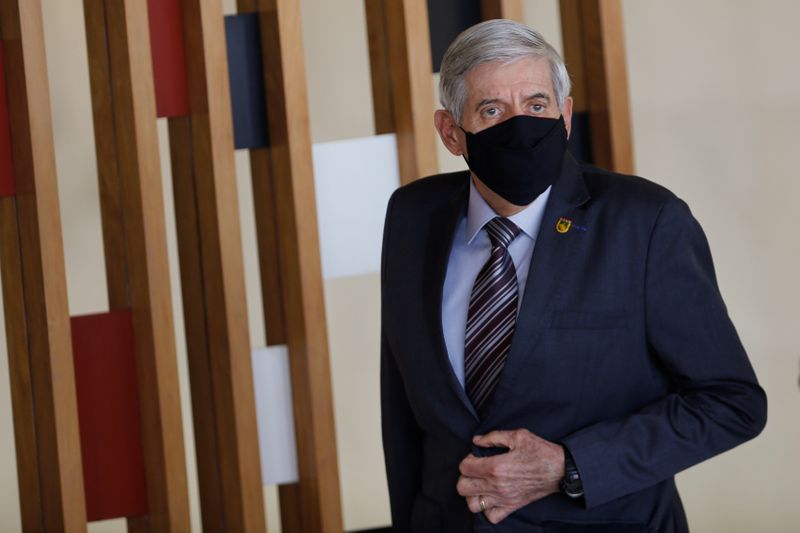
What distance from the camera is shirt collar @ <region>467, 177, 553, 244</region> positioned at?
5.71 feet

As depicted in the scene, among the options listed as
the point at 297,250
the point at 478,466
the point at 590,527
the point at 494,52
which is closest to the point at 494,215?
the point at 494,52

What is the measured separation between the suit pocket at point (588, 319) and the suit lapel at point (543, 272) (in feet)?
0.07

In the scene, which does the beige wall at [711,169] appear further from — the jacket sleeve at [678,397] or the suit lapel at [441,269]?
the jacket sleeve at [678,397]

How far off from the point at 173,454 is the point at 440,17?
1154mm

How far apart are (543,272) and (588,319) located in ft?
0.30

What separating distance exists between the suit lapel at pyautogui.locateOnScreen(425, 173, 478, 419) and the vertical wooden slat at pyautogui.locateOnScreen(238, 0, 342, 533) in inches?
27.3

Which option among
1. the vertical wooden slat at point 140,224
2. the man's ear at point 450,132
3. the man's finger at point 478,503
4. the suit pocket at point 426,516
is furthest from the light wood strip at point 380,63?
the man's finger at point 478,503

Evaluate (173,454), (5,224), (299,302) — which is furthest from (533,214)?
(5,224)

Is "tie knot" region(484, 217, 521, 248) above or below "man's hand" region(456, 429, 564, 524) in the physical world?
above

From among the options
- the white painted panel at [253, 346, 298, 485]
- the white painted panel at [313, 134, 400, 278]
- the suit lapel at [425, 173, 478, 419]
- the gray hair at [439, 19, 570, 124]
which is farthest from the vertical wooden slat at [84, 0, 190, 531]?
the gray hair at [439, 19, 570, 124]

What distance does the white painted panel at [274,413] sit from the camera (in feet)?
8.64

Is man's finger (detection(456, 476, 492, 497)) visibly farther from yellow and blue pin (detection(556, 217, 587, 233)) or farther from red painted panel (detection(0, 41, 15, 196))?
red painted panel (detection(0, 41, 15, 196))

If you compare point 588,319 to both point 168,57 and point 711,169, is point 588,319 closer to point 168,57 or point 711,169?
point 168,57

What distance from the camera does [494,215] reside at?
1767 mm
